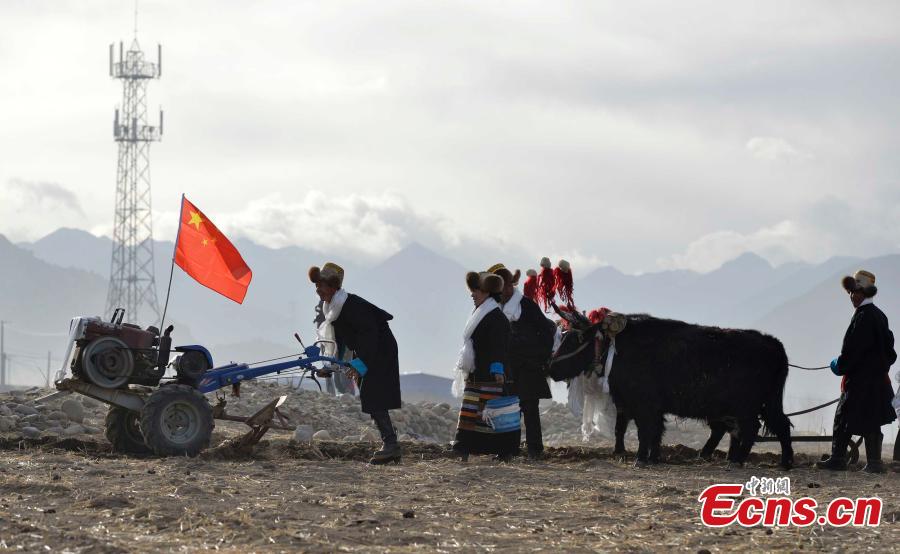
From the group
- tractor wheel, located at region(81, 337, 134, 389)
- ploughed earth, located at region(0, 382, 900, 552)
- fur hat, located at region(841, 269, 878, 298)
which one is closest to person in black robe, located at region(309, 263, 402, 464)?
ploughed earth, located at region(0, 382, 900, 552)

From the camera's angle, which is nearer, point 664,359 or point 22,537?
point 22,537

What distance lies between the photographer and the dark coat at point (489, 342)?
1149 cm

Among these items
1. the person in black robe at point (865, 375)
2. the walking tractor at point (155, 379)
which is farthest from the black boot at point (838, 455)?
the walking tractor at point (155, 379)

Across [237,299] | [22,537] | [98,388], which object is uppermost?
[237,299]

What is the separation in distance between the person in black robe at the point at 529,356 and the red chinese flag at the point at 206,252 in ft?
8.47

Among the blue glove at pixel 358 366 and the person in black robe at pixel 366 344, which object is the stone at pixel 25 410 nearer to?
the person in black robe at pixel 366 344

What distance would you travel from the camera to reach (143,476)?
962 cm

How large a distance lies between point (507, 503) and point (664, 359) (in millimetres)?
3593

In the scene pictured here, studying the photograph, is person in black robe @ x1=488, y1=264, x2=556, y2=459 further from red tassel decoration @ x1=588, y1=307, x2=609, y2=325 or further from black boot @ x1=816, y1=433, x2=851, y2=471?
black boot @ x1=816, y1=433, x2=851, y2=471

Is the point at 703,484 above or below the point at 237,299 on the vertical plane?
below

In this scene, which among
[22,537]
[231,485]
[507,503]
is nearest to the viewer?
[22,537]

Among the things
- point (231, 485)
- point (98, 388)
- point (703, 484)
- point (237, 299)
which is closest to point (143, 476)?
point (231, 485)

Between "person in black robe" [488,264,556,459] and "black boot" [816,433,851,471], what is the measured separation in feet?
8.87

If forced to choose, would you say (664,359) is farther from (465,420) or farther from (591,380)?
(465,420)
